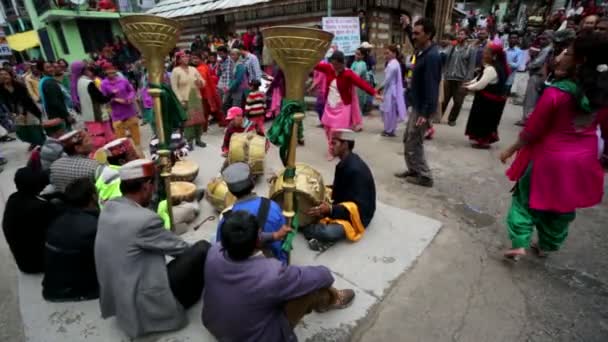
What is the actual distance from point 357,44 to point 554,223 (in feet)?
24.5

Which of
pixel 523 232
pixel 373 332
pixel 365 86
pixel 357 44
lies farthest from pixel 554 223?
pixel 357 44

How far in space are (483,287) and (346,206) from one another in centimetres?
137

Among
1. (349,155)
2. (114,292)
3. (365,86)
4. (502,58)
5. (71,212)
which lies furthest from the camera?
(502,58)

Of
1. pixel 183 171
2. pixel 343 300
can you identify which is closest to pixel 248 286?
pixel 343 300

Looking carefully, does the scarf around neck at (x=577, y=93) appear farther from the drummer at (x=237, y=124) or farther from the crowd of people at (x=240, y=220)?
the drummer at (x=237, y=124)

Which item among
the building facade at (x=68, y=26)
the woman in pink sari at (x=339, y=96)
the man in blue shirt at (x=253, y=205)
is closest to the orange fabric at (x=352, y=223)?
the man in blue shirt at (x=253, y=205)

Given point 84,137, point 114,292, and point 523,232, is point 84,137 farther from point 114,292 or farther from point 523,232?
point 523,232

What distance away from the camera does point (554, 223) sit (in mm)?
2701

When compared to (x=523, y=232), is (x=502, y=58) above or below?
above

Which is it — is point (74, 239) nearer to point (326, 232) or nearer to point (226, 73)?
point (326, 232)

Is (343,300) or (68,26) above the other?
(68,26)

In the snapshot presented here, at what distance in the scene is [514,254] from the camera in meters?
2.79

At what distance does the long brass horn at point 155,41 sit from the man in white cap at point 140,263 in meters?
0.65

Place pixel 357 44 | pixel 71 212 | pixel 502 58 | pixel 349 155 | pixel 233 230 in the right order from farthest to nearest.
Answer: pixel 357 44 → pixel 502 58 → pixel 349 155 → pixel 71 212 → pixel 233 230
